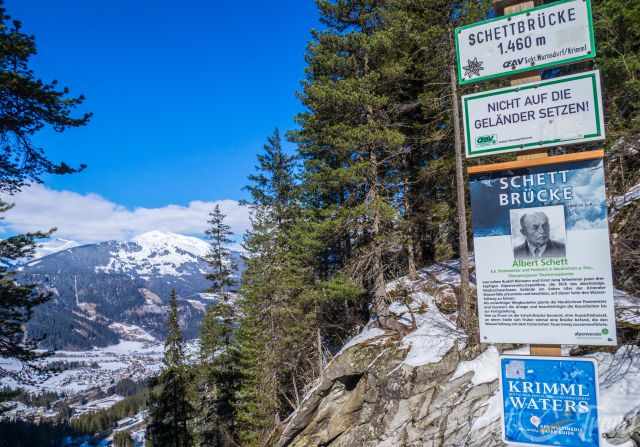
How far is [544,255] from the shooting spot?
10.3ft

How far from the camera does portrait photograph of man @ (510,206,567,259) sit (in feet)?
10.1

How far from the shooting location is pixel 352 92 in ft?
47.4

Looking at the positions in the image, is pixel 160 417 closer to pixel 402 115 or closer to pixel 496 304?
pixel 402 115

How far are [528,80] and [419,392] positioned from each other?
8.60m

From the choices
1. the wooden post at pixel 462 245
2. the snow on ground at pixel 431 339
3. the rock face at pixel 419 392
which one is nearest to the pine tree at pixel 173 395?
the rock face at pixel 419 392

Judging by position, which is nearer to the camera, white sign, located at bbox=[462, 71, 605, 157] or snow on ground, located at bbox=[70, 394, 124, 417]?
white sign, located at bbox=[462, 71, 605, 157]

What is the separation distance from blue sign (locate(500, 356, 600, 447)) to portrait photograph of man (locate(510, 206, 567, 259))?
0.80 metres

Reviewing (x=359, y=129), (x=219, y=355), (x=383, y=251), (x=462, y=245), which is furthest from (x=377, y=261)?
(x=219, y=355)

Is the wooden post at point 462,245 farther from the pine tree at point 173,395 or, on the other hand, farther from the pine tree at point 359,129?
the pine tree at point 173,395

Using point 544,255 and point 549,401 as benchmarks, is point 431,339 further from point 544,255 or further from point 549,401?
point 544,255

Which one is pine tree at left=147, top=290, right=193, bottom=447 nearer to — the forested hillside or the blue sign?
the forested hillside

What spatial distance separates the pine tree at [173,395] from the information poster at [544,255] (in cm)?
3024

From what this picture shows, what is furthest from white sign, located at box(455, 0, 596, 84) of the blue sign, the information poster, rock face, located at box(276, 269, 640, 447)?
rock face, located at box(276, 269, 640, 447)

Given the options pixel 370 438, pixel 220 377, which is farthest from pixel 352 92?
pixel 220 377
